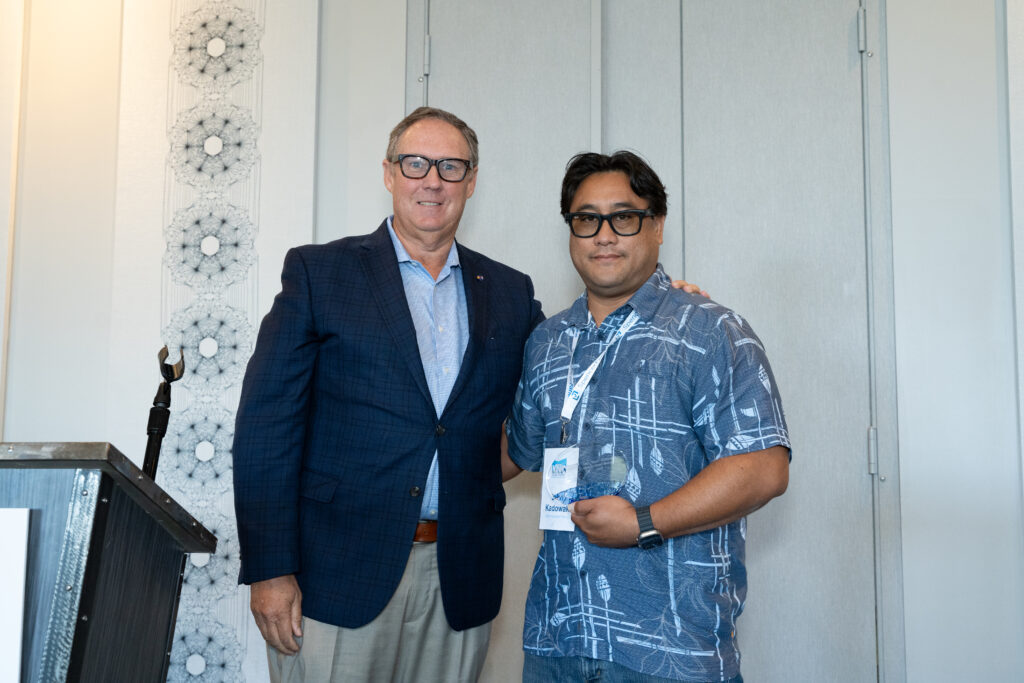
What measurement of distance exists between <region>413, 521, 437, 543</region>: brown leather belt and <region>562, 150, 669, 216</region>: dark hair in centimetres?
86

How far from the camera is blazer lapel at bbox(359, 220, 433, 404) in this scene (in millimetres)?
2168

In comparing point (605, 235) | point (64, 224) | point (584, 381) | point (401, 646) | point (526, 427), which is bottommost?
point (401, 646)

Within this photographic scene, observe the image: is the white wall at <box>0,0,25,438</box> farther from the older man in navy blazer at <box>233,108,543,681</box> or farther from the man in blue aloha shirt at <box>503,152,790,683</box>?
the man in blue aloha shirt at <box>503,152,790,683</box>

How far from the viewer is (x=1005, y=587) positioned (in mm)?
2934

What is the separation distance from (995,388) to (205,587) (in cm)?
289

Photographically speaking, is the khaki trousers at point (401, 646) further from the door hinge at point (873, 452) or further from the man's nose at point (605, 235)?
the door hinge at point (873, 452)

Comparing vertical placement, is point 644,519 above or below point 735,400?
below

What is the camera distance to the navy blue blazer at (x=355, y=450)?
2.07 m

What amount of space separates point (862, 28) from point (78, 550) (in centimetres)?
307

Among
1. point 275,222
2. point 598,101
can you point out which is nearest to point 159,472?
point 275,222

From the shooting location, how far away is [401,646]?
214cm

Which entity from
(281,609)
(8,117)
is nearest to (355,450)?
(281,609)

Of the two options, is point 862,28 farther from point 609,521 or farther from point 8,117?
point 8,117

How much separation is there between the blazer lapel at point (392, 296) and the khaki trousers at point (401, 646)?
0.45 m
